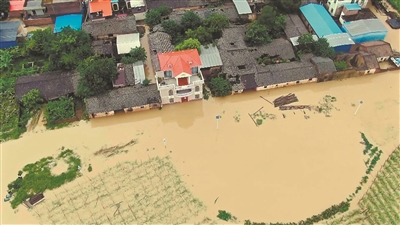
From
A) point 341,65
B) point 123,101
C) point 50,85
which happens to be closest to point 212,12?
point 341,65

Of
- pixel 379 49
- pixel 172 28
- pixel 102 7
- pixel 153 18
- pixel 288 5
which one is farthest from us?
pixel 102 7

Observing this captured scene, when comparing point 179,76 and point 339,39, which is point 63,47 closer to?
point 179,76

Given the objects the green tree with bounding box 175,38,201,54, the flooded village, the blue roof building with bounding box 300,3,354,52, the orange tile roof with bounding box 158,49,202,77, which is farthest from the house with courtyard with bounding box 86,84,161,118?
the blue roof building with bounding box 300,3,354,52

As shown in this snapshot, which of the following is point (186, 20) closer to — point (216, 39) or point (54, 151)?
point (216, 39)

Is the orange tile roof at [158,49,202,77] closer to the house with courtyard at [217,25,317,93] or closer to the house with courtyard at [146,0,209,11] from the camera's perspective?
the house with courtyard at [217,25,317,93]

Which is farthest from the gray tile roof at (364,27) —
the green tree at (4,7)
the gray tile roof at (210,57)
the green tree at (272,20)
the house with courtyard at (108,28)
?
the green tree at (4,7)

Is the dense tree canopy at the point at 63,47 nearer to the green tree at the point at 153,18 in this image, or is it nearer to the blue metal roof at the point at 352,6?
the green tree at the point at 153,18
